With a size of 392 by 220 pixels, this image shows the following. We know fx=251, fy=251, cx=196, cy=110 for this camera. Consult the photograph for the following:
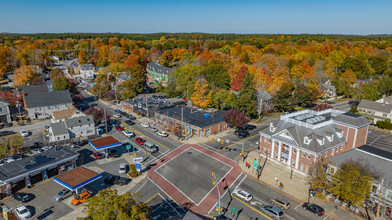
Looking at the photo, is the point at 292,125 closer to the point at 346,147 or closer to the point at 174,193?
the point at 346,147

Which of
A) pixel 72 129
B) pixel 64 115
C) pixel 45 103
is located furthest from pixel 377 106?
pixel 45 103

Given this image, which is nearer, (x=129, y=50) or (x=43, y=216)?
(x=43, y=216)

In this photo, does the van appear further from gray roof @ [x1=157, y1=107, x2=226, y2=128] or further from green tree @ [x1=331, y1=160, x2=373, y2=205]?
green tree @ [x1=331, y1=160, x2=373, y2=205]

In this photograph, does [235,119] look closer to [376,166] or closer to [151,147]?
[151,147]

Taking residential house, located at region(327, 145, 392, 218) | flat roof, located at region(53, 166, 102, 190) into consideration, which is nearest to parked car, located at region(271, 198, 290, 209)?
residential house, located at region(327, 145, 392, 218)

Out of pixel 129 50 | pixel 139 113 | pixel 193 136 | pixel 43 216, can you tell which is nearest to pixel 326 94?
pixel 193 136
